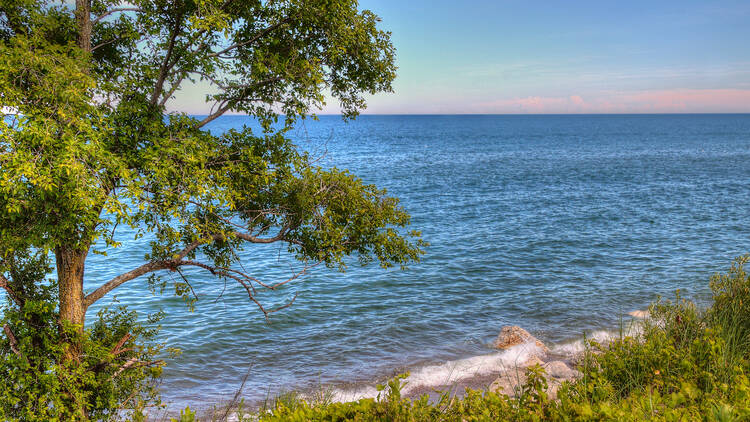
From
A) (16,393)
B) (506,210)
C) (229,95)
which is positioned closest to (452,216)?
(506,210)

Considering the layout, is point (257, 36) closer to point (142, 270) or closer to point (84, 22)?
point (84, 22)

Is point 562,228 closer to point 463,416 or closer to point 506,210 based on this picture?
point 506,210

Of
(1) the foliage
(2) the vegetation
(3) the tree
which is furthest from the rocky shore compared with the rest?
(1) the foliage

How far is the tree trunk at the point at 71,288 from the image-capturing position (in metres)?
10.2

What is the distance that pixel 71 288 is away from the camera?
10.5m

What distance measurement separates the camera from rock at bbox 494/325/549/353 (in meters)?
17.3

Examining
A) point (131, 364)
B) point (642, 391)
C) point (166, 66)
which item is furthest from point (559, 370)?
point (166, 66)

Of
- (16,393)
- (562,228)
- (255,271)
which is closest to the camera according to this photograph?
(16,393)

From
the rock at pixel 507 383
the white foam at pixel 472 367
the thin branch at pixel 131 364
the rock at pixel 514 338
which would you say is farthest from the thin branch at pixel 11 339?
the rock at pixel 514 338

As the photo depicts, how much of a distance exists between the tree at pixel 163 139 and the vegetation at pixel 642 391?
4.31 metres

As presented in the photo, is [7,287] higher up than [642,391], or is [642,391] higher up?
[7,287]

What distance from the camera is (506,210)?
42031mm

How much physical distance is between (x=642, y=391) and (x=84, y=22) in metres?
13.6

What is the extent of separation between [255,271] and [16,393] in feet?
57.3
